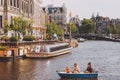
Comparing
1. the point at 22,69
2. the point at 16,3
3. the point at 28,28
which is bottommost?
the point at 22,69

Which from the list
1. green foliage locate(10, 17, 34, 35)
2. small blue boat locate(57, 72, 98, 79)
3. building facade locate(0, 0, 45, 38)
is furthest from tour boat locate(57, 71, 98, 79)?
building facade locate(0, 0, 45, 38)

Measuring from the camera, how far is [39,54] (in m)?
72.1

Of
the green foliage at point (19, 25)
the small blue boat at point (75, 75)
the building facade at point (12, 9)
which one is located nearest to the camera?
the small blue boat at point (75, 75)

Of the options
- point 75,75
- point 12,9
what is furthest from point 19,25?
point 75,75

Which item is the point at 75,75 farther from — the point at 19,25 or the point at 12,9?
the point at 12,9

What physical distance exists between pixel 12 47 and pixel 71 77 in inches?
1010

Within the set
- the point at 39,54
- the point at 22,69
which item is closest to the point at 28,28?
the point at 39,54

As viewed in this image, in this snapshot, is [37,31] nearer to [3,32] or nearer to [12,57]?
[3,32]

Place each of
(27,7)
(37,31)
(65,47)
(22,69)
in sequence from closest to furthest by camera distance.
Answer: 1. (22,69)
2. (65,47)
3. (27,7)
4. (37,31)

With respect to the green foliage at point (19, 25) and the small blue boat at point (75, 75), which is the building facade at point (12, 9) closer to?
the green foliage at point (19, 25)

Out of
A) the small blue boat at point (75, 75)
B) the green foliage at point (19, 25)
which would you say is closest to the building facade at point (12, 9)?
the green foliage at point (19, 25)

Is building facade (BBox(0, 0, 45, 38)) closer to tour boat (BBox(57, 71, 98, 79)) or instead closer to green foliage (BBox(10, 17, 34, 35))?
green foliage (BBox(10, 17, 34, 35))

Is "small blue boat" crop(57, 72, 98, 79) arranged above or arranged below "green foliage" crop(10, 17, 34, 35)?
below

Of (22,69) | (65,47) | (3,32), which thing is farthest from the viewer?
(65,47)
